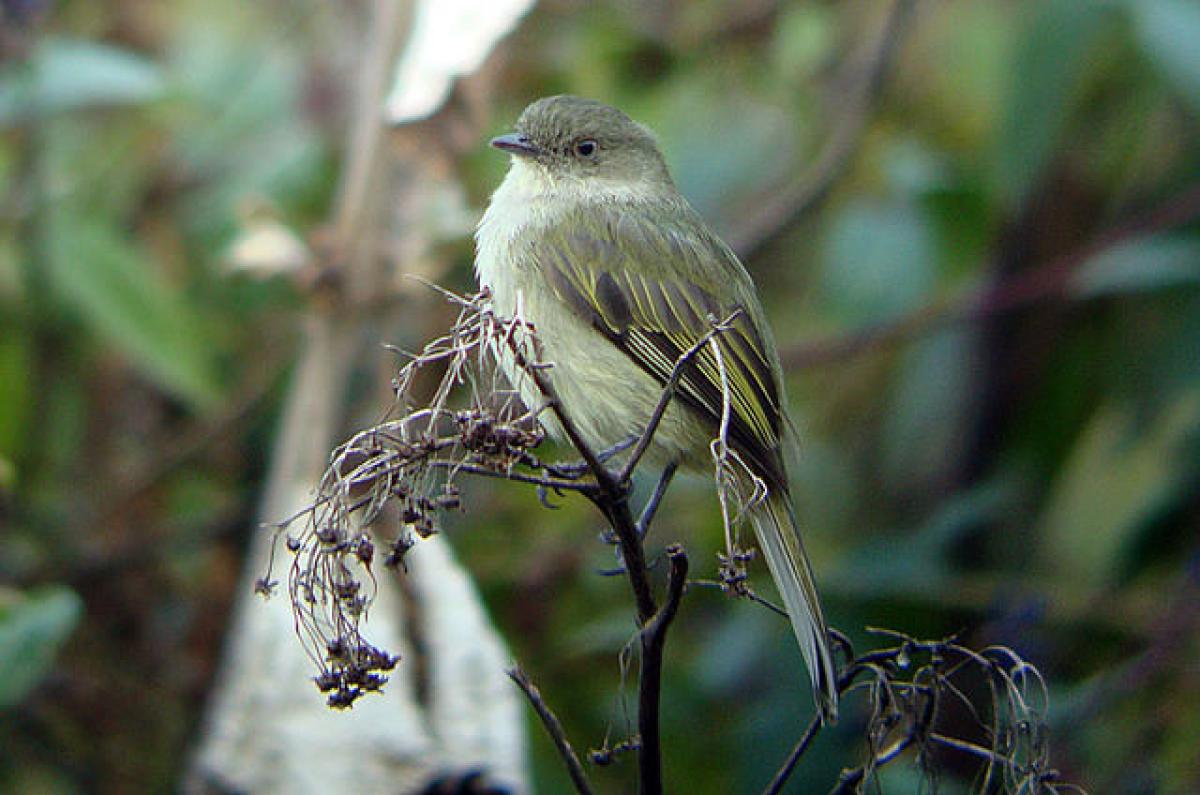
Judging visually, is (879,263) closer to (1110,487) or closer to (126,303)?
(1110,487)

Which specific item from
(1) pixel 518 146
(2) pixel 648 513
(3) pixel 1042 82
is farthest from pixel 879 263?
(2) pixel 648 513

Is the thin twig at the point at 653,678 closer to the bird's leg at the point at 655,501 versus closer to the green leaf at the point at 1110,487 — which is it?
the bird's leg at the point at 655,501

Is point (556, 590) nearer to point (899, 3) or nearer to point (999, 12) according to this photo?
point (899, 3)

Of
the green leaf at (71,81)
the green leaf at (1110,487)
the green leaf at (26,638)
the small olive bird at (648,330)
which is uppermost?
the green leaf at (71,81)

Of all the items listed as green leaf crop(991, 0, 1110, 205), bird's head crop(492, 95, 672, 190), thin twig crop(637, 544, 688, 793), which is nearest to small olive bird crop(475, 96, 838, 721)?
bird's head crop(492, 95, 672, 190)

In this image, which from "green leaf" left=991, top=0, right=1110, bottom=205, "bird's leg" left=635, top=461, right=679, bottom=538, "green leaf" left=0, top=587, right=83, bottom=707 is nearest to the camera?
"bird's leg" left=635, top=461, right=679, bottom=538

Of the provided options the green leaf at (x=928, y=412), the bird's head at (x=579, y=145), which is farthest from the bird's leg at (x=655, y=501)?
the green leaf at (x=928, y=412)

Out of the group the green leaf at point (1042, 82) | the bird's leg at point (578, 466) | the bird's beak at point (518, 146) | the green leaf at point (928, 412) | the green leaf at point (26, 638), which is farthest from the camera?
the green leaf at point (928, 412)

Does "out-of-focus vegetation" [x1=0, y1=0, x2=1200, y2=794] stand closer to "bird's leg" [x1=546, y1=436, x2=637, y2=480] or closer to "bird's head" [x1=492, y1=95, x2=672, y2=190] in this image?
"bird's head" [x1=492, y1=95, x2=672, y2=190]
